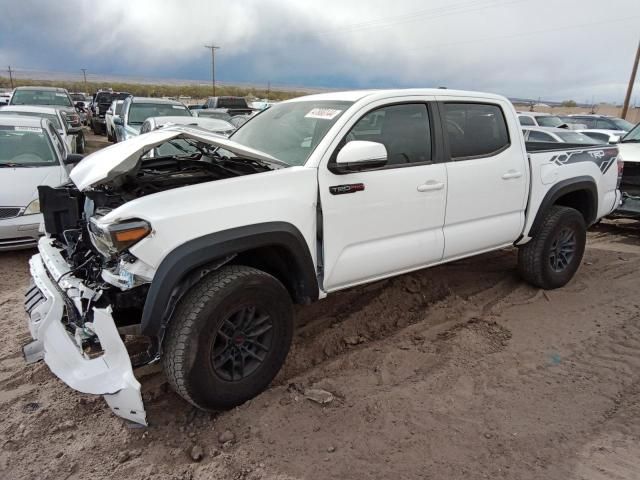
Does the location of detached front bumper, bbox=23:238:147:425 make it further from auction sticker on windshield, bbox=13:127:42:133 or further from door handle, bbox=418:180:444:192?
auction sticker on windshield, bbox=13:127:42:133

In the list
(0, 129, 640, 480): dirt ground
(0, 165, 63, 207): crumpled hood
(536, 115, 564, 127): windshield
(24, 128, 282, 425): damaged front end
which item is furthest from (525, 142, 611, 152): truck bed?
(536, 115, 564, 127): windshield

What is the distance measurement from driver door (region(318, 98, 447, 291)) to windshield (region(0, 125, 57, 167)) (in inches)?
199

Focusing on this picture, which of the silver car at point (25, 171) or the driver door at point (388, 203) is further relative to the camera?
the silver car at point (25, 171)

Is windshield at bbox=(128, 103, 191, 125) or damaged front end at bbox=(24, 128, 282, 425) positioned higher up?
windshield at bbox=(128, 103, 191, 125)

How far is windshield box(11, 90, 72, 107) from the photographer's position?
15170mm

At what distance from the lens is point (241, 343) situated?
2980 mm

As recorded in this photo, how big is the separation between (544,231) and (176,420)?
12.5ft

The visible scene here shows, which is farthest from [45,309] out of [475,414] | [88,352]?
[475,414]

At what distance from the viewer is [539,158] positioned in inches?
181

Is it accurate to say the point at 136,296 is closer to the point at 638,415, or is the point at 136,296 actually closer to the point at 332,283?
the point at 332,283

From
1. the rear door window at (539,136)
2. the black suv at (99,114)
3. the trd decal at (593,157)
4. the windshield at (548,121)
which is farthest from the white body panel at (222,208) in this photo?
the black suv at (99,114)

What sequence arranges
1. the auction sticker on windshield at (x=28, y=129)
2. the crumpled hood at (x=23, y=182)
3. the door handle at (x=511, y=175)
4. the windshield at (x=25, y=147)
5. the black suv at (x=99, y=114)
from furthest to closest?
the black suv at (x=99, y=114) < the auction sticker on windshield at (x=28, y=129) < the windshield at (x=25, y=147) < the crumpled hood at (x=23, y=182) < the door handle at (x=511, y=175)

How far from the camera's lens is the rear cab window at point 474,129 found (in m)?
4.00

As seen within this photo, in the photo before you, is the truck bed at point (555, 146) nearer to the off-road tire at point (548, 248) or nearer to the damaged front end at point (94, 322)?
the off-road tire at point (548, 248)
